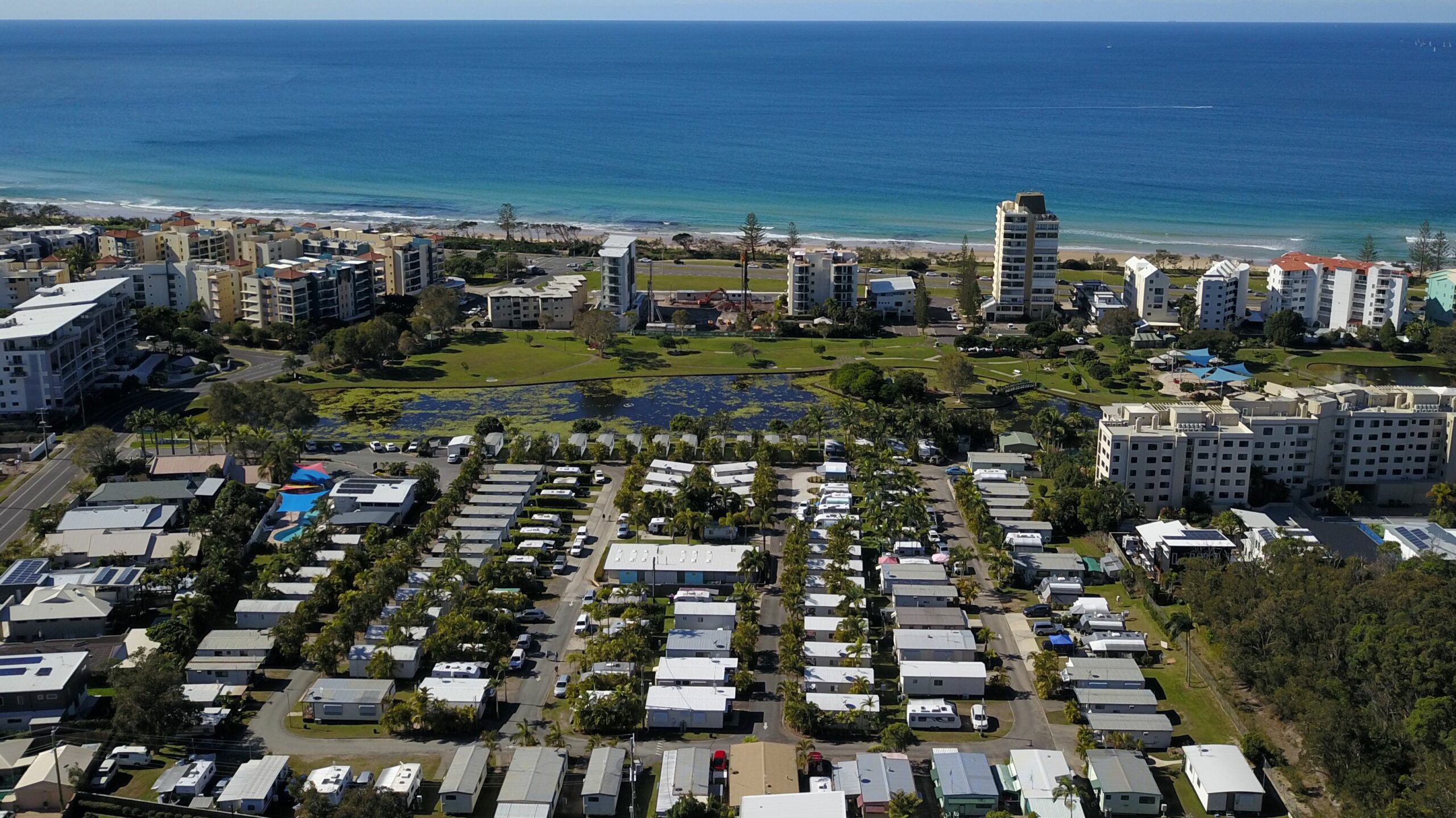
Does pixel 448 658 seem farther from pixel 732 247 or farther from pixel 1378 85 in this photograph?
pixel 1378 85

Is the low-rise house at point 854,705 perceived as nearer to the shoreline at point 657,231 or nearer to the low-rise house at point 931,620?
the low-rise house at point 931,620

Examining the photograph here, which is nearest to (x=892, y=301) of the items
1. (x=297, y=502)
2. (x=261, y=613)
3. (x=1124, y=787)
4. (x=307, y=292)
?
(x=307, y=292)

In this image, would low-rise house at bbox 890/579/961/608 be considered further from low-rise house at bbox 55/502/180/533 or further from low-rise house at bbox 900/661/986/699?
low-rise house at bbox 55/502/180/533

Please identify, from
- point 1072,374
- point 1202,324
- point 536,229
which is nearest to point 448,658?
point 1072,374

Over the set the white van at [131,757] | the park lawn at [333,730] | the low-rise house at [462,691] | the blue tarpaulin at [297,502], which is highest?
the blue tarpaulin at [297,502]

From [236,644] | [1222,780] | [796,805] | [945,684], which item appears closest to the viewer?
[796,805]

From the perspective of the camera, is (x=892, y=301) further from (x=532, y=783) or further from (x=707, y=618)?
(x=532, y=783)

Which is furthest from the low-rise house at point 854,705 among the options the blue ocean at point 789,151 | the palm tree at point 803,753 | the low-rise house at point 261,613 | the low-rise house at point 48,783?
the blue ocean at point 789,151
